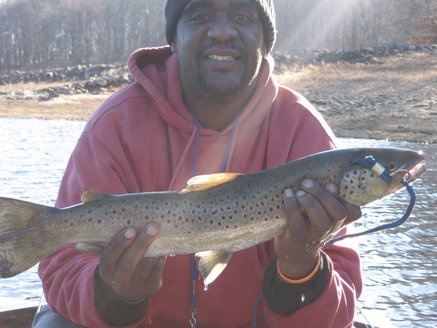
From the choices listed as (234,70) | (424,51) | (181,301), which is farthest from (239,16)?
(424,51)

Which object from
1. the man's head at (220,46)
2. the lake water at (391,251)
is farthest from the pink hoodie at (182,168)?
the lake water at (391,251)

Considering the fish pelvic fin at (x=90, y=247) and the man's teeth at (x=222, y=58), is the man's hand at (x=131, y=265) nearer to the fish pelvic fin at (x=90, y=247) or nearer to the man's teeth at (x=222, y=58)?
the fish pelvic fin at (x=90, y=247)

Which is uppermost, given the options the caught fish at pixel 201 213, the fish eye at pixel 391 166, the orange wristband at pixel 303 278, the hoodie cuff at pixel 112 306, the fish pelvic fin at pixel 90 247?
the fish eye at pixel 391 166

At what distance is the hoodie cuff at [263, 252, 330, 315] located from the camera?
322 cm

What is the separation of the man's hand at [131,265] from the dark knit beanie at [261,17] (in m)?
1.52

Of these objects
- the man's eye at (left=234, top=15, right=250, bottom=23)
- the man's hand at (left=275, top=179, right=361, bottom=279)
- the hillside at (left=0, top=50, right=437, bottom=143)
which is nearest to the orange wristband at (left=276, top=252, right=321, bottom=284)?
the man's hand at (left=275, top=179, right=361, bottom=279)

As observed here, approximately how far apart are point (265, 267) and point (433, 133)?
13688 mm

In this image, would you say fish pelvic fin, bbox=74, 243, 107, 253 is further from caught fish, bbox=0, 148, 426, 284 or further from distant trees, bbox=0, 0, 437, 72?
distant trees, bbox=0, 0, 437, 72

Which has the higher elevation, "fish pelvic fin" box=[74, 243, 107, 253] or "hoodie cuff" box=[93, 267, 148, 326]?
"fish pelvic fin" box=[74, 243, 107, 253]

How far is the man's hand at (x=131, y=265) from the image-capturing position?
9.61ft

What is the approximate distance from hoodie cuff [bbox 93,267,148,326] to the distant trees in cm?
5448

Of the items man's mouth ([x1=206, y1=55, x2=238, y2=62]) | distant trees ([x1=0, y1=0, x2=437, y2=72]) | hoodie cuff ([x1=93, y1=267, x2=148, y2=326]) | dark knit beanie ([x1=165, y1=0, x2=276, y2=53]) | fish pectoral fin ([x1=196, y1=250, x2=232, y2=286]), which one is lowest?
distant trees ([x1=0, y1=0, x2=437, y2=72])

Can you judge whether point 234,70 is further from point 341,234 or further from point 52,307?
point 52,307

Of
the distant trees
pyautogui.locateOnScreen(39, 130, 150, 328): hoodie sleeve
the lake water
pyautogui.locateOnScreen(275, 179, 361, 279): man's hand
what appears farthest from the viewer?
the distant trees
